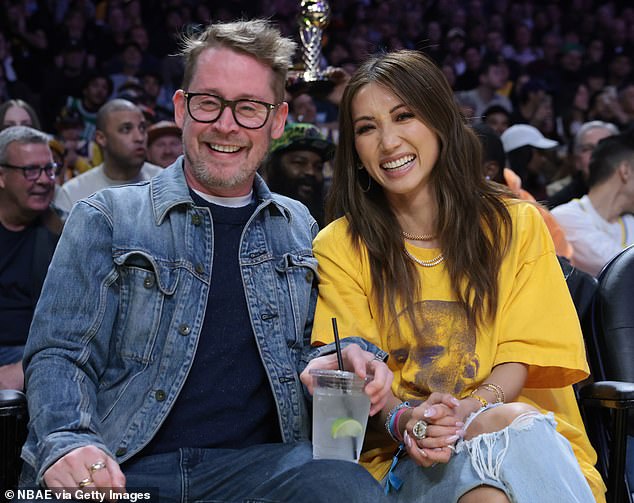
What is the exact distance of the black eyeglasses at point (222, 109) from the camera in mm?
2220

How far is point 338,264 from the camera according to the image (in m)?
2.32

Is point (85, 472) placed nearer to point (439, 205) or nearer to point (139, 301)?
point (139, 301)

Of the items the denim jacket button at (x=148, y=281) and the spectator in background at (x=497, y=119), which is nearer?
the denim jacket button at (x=148, y=281)

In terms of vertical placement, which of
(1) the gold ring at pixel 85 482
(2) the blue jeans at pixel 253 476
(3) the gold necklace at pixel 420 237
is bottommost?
(2) the blue jeans at pixel 253 476

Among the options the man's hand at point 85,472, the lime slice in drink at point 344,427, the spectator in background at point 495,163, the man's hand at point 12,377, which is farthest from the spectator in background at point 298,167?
the man's hand at point 85,472

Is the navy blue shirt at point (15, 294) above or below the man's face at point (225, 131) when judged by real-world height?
below

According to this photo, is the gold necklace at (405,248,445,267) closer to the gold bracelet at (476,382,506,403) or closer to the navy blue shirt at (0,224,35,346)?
the gold bracelet at (476,382,506,403)

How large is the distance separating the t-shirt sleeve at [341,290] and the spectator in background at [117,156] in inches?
112

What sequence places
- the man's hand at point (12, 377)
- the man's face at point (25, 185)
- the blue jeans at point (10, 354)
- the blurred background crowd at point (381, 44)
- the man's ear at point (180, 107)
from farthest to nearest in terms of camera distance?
the blurred background crowd at point (381, 44) < the man's face at point (25, 185) < the blue jeans at point (10, 354) < the man's hand at point (12, 377) < the man's ear at point (180, 107)

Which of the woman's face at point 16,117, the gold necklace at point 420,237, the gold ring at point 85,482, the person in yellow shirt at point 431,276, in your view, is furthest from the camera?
the woman's face at point 16,117

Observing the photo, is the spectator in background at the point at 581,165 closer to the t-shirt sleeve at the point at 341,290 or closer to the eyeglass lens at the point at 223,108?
the t-shirt sleeve at the point at 341,290

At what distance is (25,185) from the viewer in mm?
3846

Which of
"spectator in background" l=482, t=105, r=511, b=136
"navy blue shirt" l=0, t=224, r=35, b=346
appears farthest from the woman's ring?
"spectator in background" l=482, t=105, r=511, b=136

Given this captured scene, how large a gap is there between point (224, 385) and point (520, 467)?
0.69 metres
